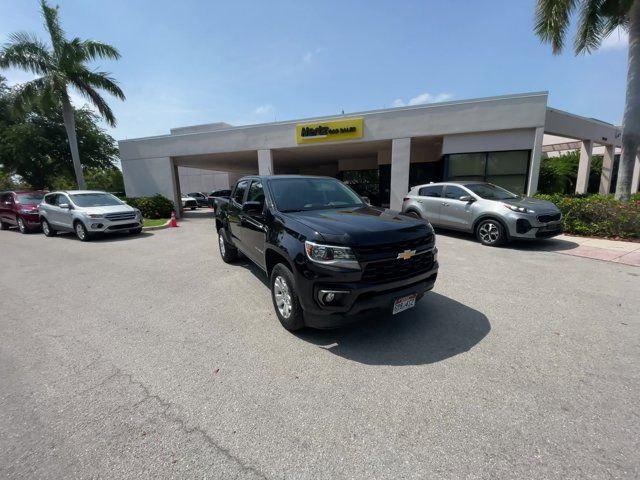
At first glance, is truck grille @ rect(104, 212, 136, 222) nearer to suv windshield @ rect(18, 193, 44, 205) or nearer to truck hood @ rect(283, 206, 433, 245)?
suv windshield @ rect(18, 193, 44, 205)

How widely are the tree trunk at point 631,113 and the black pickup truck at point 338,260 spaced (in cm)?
1055

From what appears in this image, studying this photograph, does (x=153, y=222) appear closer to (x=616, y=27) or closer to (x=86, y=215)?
(x=86, y=215)

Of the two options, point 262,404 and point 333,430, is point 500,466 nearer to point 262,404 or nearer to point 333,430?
point 333,430

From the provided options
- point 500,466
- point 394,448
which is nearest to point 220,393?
point 394,448

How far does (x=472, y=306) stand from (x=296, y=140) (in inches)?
496

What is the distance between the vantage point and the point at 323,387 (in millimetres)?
2619

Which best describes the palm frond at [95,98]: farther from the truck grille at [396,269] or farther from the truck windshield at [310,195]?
the truck grille at [396,269]

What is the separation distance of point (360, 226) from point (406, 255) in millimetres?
588

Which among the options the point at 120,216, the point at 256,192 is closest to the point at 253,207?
the point at 256,192

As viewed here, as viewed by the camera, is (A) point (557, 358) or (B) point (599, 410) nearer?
(B) point (599, 410)

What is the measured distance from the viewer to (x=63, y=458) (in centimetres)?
199

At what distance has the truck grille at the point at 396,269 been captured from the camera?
119 inches

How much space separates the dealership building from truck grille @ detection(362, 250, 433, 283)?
34.4 feet

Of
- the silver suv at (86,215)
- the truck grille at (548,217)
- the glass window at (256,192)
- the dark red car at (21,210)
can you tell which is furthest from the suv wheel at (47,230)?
the truck grille at (548,217)
